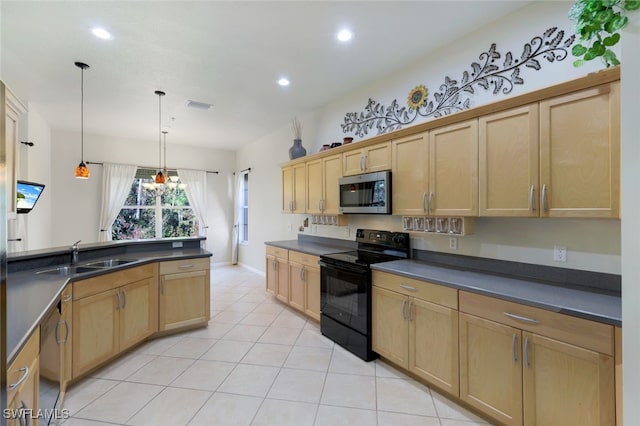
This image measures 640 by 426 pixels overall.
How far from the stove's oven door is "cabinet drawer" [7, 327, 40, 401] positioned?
2.21 metres

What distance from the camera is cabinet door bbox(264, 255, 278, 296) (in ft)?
14.0

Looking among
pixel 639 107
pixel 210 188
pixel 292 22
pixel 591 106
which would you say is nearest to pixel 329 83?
pixel 292 22

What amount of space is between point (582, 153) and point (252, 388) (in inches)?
110

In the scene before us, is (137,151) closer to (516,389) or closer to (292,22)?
(292,22)

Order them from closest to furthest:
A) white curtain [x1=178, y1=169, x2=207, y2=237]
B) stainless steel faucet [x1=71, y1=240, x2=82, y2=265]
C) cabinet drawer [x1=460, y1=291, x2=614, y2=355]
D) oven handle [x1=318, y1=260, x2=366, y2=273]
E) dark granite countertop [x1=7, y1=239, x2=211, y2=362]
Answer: dark granite countertop [x1=7, y1=239, x2=211, y2=362] → cabinet drawer [x1=460, y1=291, x2=614, y2=355] → stainless steel faucet [x1=71, y1=240, x2=82, y2=265] → oven handle [x1=318, y1=260, x2=366, y2=273] → white curtain [x1=178, y1=169, x2=207, y2=237]

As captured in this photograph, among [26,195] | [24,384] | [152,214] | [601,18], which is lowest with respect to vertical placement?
[24,384]

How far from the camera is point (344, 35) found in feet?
8.11

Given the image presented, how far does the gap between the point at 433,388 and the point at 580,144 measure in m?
2.00

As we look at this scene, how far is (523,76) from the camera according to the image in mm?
2184

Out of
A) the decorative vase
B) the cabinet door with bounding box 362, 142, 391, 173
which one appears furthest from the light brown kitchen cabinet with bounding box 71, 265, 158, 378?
the cabinet door with bounding box 362, 142, 391, 173

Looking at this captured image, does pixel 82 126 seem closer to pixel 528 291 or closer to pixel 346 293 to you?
pixel 346 293

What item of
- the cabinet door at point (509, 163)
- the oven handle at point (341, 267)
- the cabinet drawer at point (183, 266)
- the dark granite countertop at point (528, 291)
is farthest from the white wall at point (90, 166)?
the cabinet door at point (509, 163)

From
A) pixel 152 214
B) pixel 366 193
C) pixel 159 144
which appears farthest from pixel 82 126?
pixel 366 193

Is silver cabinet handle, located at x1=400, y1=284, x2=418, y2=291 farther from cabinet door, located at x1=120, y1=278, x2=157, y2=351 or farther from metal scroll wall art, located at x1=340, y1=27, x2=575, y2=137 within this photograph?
cabinet door, located at x1=120, y1=278, x2=157, y2=351
